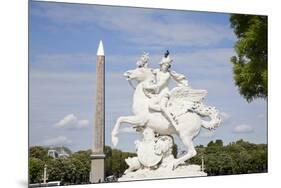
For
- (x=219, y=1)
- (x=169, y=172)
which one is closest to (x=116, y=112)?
(x=169, y=172)

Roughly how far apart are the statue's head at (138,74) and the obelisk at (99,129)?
0.34 meters

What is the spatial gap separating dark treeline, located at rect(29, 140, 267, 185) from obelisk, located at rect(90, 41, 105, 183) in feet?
0.25

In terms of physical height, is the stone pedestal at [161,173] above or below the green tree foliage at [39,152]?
below

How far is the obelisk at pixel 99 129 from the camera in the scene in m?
7.18

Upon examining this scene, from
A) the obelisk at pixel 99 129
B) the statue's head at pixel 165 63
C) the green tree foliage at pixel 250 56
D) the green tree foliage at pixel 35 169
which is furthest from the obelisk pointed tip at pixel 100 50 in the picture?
the green tree foliage at pixel 250 56

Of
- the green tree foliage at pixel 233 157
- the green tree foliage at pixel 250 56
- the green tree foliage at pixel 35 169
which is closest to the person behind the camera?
the green tree foliage at pixel 35 169

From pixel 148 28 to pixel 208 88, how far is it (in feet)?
3.96

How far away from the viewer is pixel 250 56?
847 centimetres

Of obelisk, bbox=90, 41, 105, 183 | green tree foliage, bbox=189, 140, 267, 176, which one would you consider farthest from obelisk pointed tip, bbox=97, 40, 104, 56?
green tree foliage, bbox=189, 140, 267, 176

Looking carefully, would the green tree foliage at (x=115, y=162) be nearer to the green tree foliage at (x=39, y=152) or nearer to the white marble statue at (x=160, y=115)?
the white marble statue at (x=160, y=115)

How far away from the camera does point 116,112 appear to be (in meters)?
7.37

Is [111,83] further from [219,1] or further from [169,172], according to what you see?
[219,1]

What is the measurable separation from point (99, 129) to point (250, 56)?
2.69 meters

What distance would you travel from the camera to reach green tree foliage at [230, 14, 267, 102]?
832 centimetres
